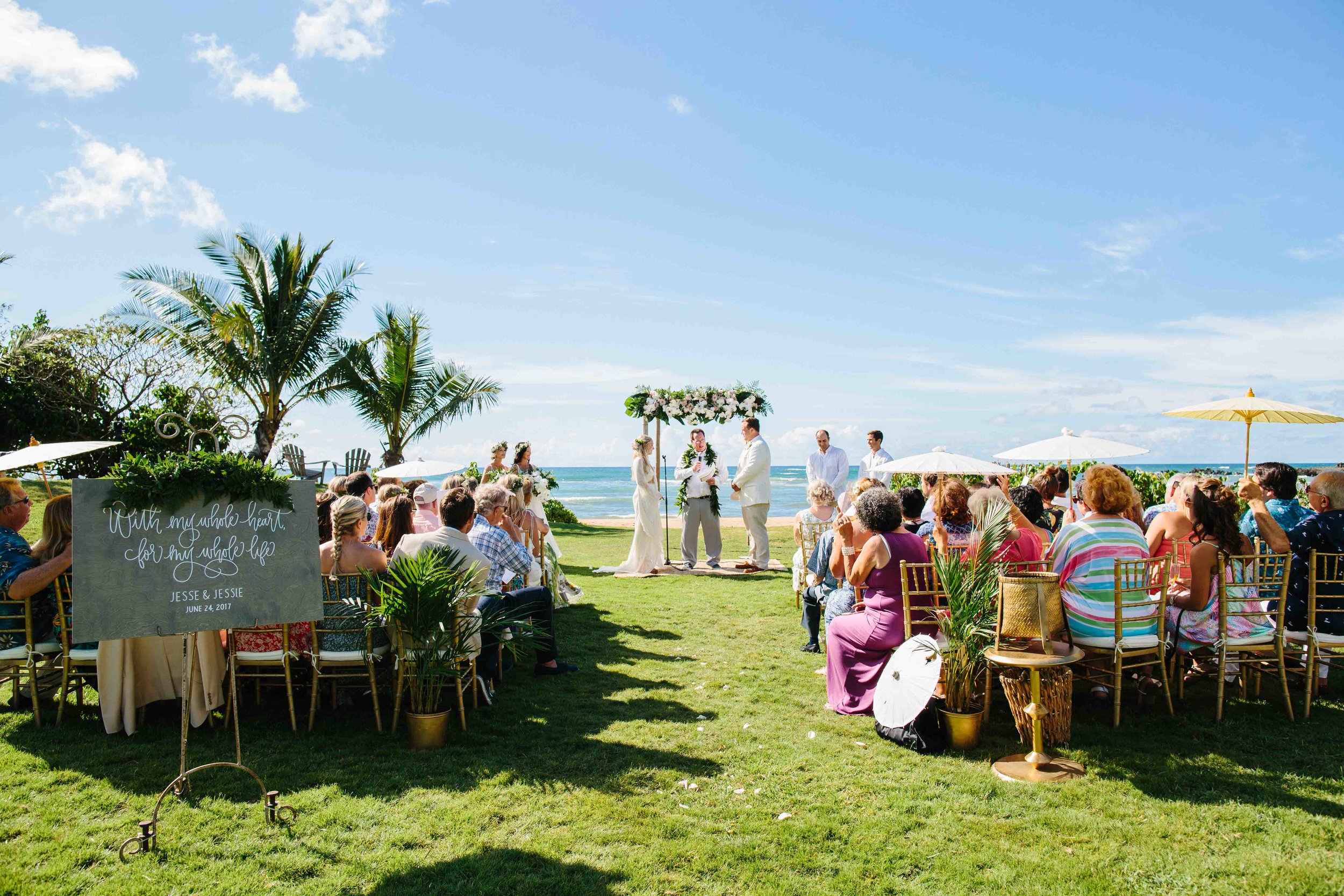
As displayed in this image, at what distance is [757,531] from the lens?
12.5 meters

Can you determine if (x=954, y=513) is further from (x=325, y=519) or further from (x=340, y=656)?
(x=325, y=519)

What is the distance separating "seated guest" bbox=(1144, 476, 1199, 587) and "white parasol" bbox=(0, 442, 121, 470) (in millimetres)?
7471

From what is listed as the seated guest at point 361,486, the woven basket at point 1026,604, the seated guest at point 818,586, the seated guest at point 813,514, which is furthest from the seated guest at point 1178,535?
the seated guest at point 361,486

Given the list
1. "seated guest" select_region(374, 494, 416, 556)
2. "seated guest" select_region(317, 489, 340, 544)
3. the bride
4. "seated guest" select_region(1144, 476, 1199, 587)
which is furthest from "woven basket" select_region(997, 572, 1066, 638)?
the bride

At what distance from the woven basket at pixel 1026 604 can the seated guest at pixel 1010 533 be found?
0.51 m

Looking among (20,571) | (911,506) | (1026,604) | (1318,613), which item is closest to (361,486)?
(20,571)

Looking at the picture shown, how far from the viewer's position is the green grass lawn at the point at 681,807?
10.8 ft

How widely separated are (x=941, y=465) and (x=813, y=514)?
134cm

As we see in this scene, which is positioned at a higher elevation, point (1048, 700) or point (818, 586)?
point (818, 586)

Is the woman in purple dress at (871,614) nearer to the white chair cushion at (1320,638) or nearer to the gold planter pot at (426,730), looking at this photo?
the white chair cushion at (1320,638)

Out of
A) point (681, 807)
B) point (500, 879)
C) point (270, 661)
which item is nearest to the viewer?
point (500, 879)

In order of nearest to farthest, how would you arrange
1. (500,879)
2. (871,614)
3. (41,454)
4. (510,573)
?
(500,879) < (871,614) < (41,454) < (510,573)

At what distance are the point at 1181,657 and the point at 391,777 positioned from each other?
198 inches

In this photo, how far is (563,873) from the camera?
10.9 feet
